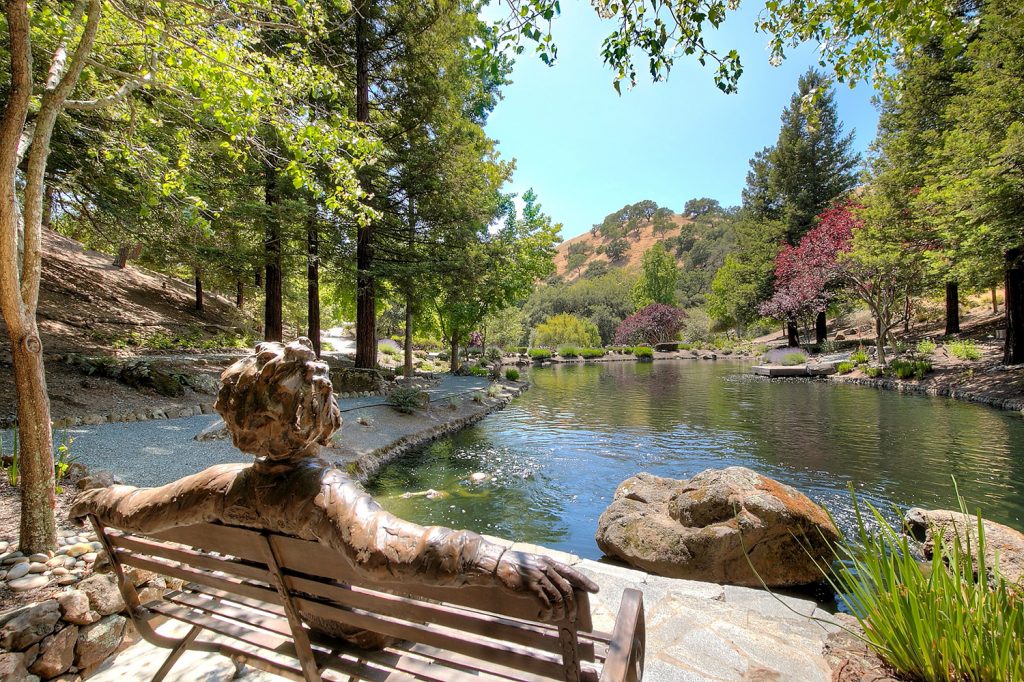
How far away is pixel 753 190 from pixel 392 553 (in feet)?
123

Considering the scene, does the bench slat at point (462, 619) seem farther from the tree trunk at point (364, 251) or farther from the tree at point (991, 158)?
the tree at point (991, 158)

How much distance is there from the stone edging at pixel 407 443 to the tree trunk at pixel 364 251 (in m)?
3.43

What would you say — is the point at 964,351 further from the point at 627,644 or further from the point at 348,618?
the point at 348,618

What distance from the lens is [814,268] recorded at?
21516 millimetres

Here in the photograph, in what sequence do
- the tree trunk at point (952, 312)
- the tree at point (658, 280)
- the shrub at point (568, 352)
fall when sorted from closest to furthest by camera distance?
the tree trunk at point (952, 312) → the shrub at point (568, 352) → the tree at point (658, 280)

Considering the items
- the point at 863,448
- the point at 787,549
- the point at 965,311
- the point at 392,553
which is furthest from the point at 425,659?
the point at 965,311

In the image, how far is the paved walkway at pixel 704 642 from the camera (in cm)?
225

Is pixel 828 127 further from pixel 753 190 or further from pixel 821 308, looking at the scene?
pixel 821 308

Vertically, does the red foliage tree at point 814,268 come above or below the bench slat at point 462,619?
above

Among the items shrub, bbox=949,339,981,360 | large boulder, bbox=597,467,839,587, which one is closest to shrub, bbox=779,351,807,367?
shrub, bbox=949,339,981,360

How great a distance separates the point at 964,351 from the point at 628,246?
97753 mm

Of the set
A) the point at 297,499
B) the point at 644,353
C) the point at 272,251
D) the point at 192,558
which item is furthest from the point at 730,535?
the point at 644,353

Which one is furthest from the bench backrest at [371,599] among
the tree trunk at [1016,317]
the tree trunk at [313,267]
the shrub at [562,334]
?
the shrub at [562,334]

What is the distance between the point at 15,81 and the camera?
254 cm
